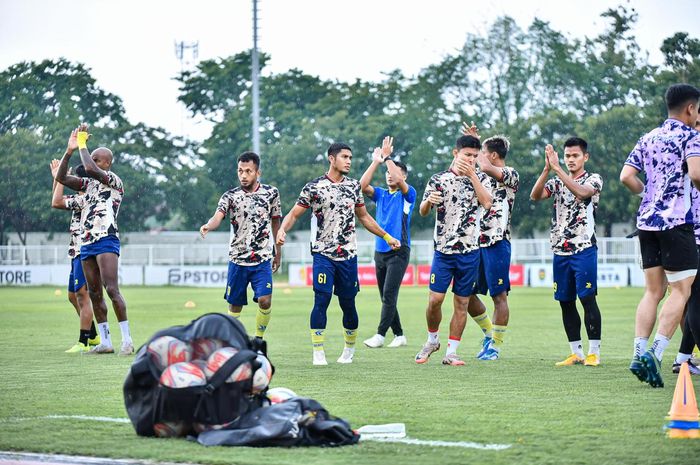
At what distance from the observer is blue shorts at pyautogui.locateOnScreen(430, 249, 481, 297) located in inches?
472

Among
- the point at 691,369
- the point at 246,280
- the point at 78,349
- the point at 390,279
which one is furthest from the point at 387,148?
the point at 78,349

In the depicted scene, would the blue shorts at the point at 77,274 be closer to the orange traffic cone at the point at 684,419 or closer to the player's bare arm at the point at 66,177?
the player's bare arm at the point at 66,177

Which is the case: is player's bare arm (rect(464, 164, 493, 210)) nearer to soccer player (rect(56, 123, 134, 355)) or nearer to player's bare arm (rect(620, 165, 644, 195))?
player's bare arm (rect(620, 165, 644, 195))

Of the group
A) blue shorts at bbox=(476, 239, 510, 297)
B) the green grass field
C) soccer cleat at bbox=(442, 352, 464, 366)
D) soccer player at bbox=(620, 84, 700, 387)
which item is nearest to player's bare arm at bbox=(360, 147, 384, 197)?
blue shorts at bbox=(476, 239, 510, 297)

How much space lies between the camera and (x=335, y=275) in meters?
12.2

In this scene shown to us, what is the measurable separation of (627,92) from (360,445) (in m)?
53.7

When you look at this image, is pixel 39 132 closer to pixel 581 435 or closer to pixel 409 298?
pixel 409 298

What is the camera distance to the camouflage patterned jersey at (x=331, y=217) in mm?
Answer: 12078

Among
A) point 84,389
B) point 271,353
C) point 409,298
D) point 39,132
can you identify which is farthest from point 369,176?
point 39,132

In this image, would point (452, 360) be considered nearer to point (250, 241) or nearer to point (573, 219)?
point (573, 219)

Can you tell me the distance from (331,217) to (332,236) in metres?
0.20

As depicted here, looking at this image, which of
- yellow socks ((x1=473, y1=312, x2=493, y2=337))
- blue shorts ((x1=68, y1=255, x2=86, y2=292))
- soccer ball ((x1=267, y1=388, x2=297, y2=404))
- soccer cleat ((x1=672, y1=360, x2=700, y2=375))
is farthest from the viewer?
blue shorts ((x1=68, y1=255, x2=86, y2=292))

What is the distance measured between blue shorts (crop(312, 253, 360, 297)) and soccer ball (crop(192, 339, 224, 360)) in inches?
200

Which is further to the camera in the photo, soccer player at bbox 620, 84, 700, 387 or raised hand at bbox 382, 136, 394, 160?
raised hand at bbox 382, 136, 394, 160
